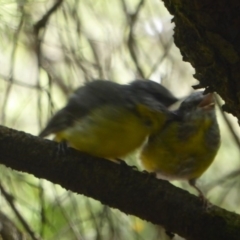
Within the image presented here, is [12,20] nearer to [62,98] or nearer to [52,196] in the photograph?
[62,98]

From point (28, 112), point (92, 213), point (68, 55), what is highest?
point (68, 55)

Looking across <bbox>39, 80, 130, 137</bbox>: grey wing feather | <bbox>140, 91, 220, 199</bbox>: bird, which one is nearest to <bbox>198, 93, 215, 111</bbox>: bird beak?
<bbox>140, 91, 220, 199</bbox>: bird

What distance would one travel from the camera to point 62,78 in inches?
75.4

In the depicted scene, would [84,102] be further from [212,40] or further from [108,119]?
[212,40]

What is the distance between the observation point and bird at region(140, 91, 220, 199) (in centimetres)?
174

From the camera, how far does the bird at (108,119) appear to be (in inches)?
60.3

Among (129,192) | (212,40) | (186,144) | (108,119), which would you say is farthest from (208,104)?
(212,40)

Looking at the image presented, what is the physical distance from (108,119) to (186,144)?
0.35 m

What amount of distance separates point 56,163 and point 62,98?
685 millimetres

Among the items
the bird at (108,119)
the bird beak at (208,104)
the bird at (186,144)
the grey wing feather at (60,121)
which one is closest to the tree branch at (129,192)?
the bird at (108,119)

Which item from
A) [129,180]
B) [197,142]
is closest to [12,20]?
[197,142]

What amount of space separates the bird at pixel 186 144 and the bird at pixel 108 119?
0.07 m

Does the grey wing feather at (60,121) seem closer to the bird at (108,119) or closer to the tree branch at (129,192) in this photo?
the bird at (108,119)

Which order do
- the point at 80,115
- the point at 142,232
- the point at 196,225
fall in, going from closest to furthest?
1. the point at 196,225
2. the point at 80,115
3. the point at 142,232
